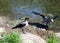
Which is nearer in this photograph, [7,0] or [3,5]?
[3,5]

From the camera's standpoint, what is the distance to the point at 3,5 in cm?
1636

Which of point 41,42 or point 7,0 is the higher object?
point 41,42

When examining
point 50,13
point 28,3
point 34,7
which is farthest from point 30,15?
point 28,3

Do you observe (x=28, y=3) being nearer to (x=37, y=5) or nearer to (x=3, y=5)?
(x=37, y=5)

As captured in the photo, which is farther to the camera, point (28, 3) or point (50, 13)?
point (28, 3)

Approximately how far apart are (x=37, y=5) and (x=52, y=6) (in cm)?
114

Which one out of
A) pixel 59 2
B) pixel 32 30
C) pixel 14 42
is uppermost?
pixel 14 42

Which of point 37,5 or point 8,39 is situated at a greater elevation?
point 8,39

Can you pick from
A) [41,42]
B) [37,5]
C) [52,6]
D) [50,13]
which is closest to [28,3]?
[37,5]

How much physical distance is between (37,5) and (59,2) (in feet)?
6.23

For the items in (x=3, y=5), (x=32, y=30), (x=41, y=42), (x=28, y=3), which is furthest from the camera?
(x=28, y=3)

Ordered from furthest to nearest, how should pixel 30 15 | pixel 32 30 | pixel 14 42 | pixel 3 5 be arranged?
pixel 3 5 → pixel 30 15 → pixel 32 30 → pixel 14 42

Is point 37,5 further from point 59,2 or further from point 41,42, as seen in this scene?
point 41,42

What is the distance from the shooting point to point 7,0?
1797 cm
